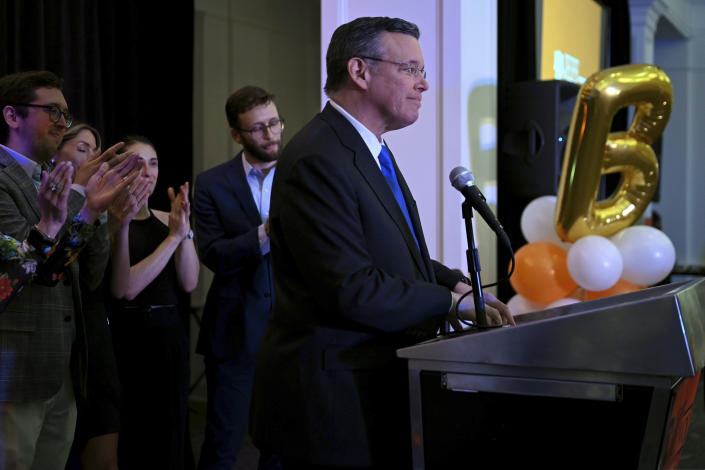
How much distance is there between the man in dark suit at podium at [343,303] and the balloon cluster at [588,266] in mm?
1803

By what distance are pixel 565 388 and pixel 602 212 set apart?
7.75 ft

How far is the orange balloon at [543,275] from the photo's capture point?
3543mm

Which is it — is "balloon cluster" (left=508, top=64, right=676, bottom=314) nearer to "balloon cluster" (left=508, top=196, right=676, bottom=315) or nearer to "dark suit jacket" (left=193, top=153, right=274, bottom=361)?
"balloon cluster" (left=508, top=196, right=676, bottom=315)

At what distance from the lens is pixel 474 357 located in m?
1.48

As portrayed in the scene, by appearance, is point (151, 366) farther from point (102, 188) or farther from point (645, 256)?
point (645, 256)

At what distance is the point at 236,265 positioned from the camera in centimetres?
290

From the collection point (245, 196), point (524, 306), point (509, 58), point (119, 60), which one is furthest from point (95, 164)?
point (509, 58)

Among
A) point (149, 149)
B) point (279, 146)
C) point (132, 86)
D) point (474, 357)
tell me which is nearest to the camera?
point (474, 357)

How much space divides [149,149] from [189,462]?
1.31 metres

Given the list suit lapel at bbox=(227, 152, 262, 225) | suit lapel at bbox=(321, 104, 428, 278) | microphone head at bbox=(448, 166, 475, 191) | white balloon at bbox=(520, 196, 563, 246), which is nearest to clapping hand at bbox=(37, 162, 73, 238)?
suit lapel at bbox=(321, 104, 428, 278)

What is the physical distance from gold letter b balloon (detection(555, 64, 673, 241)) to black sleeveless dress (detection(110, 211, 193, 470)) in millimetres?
1756

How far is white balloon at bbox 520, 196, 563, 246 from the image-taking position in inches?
147

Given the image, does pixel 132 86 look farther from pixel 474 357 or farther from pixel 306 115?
pixel 474 357

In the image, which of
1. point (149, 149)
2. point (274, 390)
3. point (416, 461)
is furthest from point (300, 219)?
point (149, 149)
